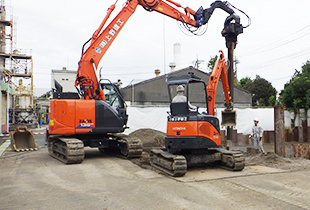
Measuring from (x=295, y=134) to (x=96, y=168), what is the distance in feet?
44.0

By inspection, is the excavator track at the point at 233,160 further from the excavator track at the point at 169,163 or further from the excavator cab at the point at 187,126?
the excavator track at the point at 169,163

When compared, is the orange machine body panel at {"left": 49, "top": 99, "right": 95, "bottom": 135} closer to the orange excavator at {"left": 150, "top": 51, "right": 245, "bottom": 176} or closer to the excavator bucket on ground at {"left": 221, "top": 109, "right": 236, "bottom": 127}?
the orange excavator at {"left": 150, "top": 51, "right": 245, "bottom": 176}

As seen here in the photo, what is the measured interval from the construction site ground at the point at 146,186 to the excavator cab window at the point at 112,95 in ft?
7.10

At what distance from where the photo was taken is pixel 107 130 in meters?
9.95

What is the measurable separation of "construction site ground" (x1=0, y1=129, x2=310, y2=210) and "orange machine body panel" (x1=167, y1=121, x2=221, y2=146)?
1.06m

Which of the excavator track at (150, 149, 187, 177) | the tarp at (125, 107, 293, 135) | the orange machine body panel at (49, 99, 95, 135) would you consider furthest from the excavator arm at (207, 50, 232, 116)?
the tarp at (125, 107, 293, 135)

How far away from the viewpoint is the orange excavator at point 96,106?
9.43 m

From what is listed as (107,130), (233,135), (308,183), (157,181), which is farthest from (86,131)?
(233,135)

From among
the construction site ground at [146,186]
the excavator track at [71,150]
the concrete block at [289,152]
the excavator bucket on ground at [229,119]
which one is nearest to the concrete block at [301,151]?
the concrete block at [289,152]

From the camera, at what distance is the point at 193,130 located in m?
7.46

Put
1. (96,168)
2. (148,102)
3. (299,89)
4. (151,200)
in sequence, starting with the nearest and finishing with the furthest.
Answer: (151,200) < (96,168) < (299,89) < (148,102)

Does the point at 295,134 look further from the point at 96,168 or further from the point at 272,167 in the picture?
the point at 96,168

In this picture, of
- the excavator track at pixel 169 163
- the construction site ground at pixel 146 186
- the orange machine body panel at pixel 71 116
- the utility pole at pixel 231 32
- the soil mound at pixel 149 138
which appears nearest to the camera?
the construction site ground at pixel 146 186

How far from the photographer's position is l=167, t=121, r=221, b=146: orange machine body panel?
748cm
